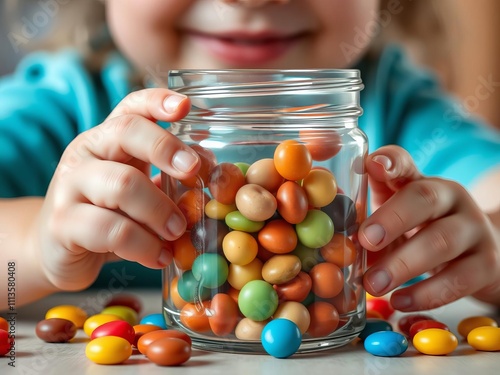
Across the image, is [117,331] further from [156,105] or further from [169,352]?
[156,105]

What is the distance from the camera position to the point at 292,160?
2.10 ft

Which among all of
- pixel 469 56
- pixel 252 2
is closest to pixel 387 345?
pixel 252 2

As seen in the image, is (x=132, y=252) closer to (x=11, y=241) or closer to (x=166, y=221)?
(x=166, y=221)

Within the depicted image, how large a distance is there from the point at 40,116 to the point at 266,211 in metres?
0.97

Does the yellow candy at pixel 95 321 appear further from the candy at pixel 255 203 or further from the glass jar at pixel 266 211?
the candy at pixel 255 203

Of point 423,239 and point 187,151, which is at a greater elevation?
point 187,151

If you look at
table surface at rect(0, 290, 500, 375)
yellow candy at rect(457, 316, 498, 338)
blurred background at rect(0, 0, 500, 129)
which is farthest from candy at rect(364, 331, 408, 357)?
blurred background at rect(0, 0, 500, 129)

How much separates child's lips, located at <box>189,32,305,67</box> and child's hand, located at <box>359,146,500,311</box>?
0.45m

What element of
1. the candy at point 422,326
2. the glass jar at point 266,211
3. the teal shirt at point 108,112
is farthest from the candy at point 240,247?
the teal shirt at point 108,112

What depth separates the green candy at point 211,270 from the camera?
655mm

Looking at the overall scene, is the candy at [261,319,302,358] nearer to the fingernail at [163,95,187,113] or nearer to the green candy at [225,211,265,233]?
the green candy at [225,211,265,233]

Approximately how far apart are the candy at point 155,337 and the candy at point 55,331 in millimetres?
96

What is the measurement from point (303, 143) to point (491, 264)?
1.00 ft

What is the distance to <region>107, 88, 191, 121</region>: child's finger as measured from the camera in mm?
681
